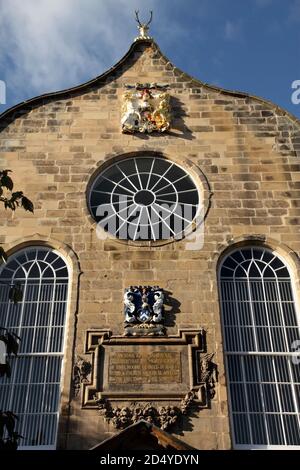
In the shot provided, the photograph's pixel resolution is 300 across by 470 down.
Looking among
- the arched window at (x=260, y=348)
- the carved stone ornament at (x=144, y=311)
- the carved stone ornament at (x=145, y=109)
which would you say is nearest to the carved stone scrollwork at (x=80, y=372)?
the carved stone ornament at (x=144, y=311)

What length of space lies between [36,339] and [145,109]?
21.6ft

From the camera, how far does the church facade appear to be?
1101cm

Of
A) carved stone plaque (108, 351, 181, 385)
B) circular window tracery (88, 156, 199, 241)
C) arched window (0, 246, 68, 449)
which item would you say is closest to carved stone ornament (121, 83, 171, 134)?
circular window tracery (88, 156, 199, 241)

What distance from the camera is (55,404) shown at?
36.8ft

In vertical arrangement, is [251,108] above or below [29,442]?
above

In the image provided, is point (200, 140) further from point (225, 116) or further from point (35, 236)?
point (35, 236)

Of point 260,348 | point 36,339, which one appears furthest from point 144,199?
point 260,348

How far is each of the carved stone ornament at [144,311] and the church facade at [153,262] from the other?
3cm

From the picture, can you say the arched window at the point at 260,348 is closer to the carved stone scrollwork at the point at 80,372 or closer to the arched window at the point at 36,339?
the carved stone scrollwork at the point at 80,372

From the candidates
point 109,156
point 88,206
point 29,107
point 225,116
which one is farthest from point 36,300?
point 225,116

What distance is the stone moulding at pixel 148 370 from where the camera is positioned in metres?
10.9

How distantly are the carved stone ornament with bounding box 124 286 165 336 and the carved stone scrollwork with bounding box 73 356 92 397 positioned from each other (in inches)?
38.2

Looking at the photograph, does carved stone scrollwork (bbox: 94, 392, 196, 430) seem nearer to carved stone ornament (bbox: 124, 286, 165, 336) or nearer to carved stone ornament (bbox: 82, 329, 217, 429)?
carved stone ornament (bbox: 82, 329, 217, 429)

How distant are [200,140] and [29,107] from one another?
14.8 feet
